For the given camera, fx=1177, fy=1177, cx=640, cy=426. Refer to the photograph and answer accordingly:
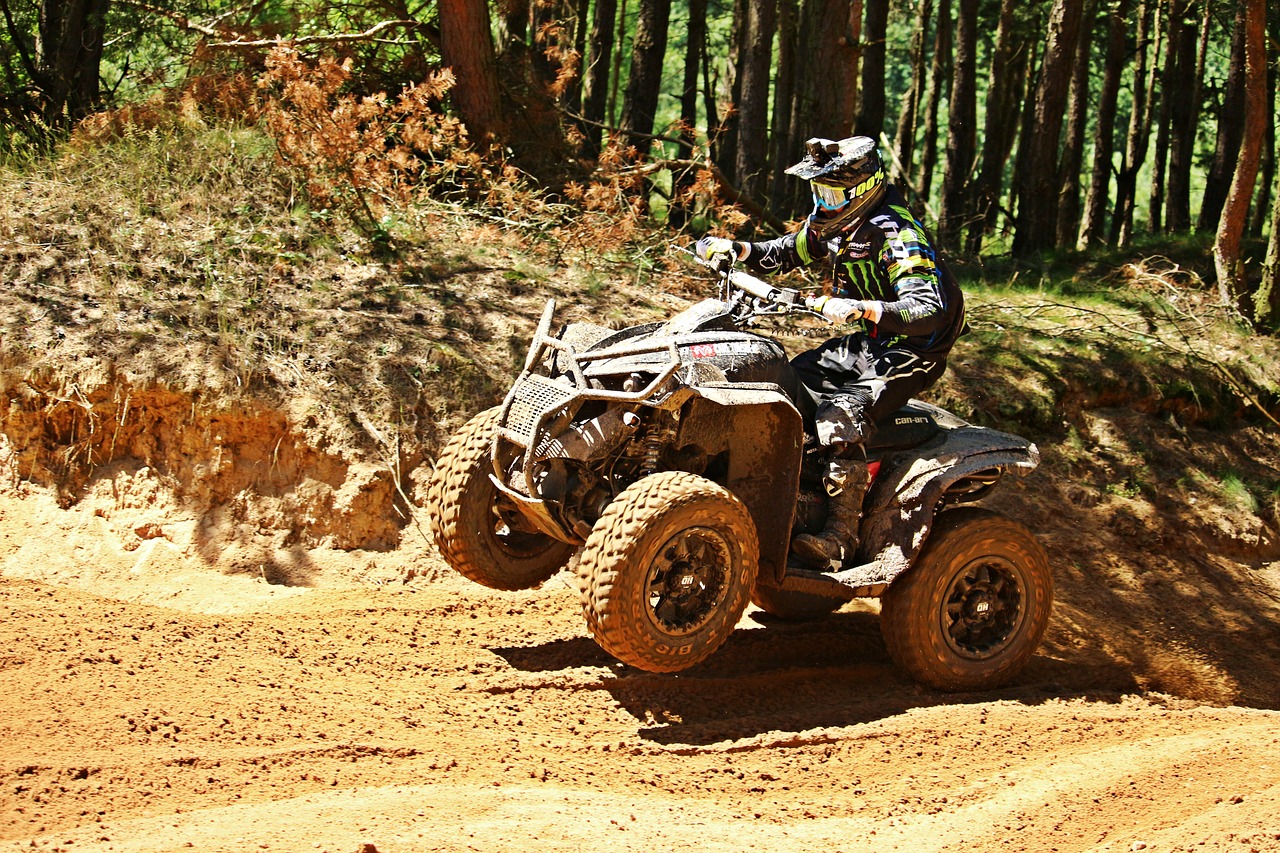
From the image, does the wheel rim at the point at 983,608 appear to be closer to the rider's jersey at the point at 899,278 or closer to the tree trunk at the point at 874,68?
the rider's jersey at the point at 899,278

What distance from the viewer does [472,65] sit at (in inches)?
459

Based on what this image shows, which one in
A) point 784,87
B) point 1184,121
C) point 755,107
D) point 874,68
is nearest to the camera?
point 755,107

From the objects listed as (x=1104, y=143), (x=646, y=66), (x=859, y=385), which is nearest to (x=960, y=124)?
(x=1104, y=143)

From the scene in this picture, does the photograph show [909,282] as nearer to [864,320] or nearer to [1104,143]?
[864,320]

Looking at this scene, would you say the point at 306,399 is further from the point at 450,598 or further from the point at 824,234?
the point at 824,234

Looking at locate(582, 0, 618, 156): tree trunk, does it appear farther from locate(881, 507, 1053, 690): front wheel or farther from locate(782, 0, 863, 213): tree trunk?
locate(881, 507, 1053, 690): front wheel

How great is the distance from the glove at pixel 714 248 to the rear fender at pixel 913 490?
58.2 inches

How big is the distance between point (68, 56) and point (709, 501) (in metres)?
9.02

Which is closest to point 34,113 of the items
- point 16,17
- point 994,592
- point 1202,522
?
point 16,17

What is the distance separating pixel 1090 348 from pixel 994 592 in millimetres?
5012

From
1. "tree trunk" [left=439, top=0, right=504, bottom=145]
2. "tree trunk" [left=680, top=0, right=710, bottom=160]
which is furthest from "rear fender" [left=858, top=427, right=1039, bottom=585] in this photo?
"tree trunk" [left=680, top=0, right=710, bottom=160]

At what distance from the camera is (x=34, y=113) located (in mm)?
10750

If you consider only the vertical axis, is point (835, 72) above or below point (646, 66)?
below

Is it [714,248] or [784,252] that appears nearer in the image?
[714,248]
